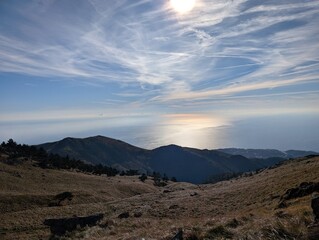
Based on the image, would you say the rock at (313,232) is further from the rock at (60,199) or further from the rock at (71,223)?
the rock at (60,199)

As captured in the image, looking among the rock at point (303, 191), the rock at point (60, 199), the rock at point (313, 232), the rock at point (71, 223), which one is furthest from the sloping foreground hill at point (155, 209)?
the rock at point (303, 191)

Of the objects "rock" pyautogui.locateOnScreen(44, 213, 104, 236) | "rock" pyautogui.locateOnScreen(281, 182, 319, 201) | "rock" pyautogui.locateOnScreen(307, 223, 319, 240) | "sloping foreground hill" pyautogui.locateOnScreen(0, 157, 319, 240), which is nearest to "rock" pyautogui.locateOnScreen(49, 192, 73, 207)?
"sloping foreground hill" pyautogui.locateOnScreen(0, 157, 319, 240)

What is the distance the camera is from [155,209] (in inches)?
1570

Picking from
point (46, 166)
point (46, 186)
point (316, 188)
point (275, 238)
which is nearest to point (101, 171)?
point (46, 166)

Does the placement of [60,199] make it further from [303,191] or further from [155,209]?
[303,191]

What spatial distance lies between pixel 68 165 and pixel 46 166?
17321mm

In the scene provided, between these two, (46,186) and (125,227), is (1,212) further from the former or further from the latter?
(125,227)

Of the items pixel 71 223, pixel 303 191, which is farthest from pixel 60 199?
pixel 303 191

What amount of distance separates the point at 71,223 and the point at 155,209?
49.5ft

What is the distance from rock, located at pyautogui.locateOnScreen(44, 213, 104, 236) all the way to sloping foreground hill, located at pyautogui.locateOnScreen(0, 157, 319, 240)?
3.96 ft

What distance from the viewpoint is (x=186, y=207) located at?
132ft

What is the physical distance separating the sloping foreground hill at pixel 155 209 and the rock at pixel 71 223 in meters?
1.21

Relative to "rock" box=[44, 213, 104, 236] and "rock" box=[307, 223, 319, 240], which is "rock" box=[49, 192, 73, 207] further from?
"rock" box=[307, 223, 319, 240]

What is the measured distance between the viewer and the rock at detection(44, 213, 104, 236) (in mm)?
25953
